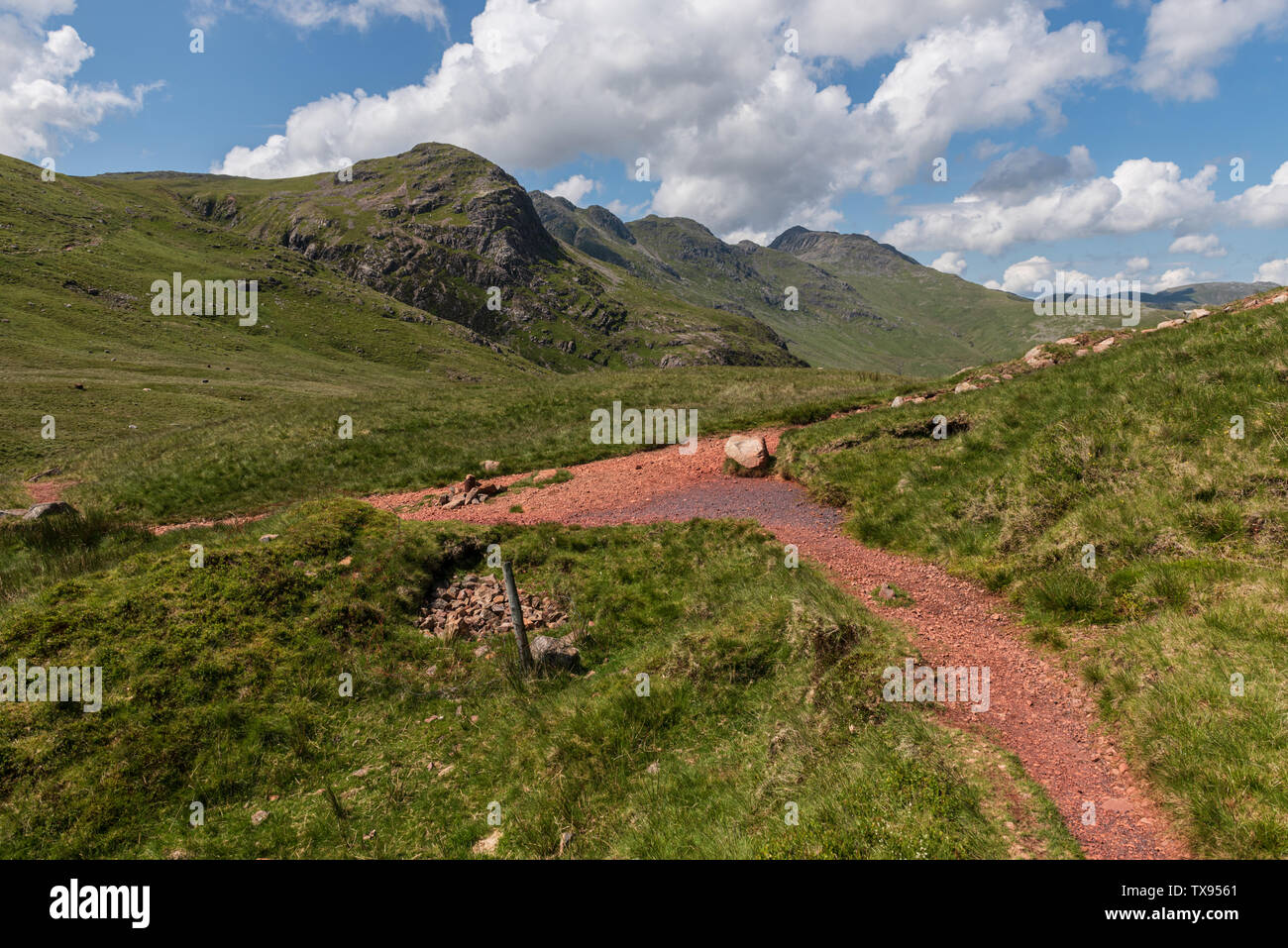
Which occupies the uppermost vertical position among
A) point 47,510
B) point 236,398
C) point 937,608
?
point 236,398

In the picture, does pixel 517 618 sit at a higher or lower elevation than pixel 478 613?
higher

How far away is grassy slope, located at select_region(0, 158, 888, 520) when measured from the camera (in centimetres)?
2805

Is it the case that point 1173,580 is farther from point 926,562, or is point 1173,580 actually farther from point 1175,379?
point 1175,379

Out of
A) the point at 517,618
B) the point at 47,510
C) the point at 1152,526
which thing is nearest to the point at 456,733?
the point at 517,618

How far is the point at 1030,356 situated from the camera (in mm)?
30891

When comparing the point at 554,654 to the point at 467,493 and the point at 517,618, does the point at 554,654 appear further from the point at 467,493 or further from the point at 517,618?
the point at 467,493

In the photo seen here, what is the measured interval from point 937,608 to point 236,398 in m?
71.3

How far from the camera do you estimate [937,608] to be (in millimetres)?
11758

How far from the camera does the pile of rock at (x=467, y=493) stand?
21875 mm

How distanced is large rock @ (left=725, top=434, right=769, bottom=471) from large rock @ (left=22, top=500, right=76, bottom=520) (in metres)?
26.4

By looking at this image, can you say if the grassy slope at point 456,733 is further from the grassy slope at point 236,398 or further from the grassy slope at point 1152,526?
the grassy slope at point 236,398

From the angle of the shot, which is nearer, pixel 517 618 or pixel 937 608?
pixel 937 608

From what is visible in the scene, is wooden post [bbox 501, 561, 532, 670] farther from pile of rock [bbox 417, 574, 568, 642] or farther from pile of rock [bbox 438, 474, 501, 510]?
pile of rock [bbox 438, 474, 501, 510]

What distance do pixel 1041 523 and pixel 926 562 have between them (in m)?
2.73
